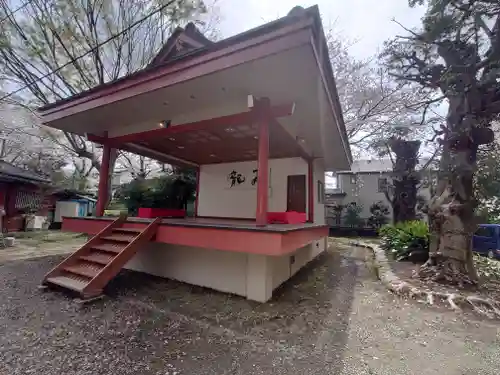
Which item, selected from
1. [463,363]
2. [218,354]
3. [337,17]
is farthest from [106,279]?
[337,17]

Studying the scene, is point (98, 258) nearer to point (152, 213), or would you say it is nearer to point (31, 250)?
point (152, 213)

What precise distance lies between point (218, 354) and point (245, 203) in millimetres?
5260

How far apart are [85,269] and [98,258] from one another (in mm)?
236

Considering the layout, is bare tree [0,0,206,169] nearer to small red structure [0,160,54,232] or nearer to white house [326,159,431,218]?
small red structure [0,160,54,232]

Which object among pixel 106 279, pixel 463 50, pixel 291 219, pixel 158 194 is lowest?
pixel 106 279

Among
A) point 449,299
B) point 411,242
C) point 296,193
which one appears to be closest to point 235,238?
point 449,299

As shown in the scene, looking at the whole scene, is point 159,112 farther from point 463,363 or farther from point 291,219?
point 463,363

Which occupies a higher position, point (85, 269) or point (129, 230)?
point (129, 230)

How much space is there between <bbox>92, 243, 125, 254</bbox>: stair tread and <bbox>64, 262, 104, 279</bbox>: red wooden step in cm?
29

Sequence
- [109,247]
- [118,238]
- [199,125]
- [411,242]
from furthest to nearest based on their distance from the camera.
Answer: [411,242], [199,125], [118,238], [109,247]

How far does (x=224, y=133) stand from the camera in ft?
18.2

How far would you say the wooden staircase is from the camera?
379cm

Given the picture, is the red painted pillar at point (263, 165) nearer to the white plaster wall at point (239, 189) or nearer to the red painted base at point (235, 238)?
the red painted base at point (235, 238)

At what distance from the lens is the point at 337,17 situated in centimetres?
1389
